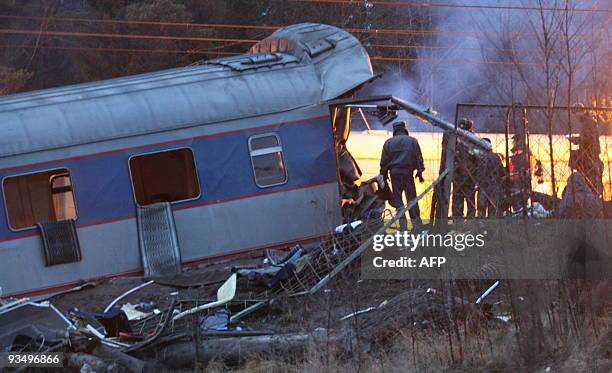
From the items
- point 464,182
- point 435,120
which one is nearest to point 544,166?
point 464,182

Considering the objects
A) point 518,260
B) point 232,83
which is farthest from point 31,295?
point 518,260

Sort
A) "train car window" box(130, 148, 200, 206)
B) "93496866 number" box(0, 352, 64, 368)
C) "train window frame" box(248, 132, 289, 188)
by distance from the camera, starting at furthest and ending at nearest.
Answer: "train window frame" box(248, 132, 289, 188) < "train car window" box(130, 148, 200, 206) < "93496866 number" box(0, 352, 64, 368)

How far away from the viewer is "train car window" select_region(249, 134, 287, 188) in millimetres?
14656

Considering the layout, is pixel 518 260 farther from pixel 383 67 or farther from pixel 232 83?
pixel 383 67

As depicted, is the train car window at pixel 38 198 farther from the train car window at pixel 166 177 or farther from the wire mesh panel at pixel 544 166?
the wire mesh panel at pixel 544 166

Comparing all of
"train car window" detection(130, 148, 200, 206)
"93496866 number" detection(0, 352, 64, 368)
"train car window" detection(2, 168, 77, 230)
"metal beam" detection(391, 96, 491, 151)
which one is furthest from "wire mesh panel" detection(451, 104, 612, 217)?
"train car window" detection(2, 168, 77, 230)

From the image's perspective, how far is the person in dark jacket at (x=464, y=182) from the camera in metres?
11.0

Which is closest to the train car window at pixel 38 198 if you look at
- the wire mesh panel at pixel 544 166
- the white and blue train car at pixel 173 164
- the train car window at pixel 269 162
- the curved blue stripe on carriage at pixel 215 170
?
the white and blue train car at pixel 173 164

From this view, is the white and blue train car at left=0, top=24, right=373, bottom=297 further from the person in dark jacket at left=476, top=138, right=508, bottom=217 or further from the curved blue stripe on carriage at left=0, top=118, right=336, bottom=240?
the person in dark jacket at left=476, top=138, right=508, bottom=217

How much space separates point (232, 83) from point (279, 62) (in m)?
0.99

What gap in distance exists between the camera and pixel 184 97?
14.6m

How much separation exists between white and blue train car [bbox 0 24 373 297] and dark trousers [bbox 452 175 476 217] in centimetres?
311

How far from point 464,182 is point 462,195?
198mm

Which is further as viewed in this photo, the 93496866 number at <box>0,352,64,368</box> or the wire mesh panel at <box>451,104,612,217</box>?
the wire mesh panel at <box>451,104,612,217</box>
